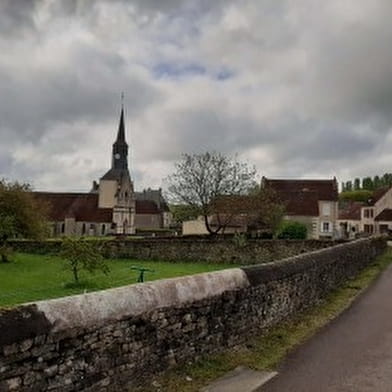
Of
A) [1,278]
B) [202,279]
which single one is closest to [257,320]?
[202,279]

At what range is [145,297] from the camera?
22.8ft

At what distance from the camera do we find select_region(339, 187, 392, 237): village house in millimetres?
82500

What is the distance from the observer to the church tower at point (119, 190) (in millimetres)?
96500

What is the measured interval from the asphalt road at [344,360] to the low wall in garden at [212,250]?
23.5 metres

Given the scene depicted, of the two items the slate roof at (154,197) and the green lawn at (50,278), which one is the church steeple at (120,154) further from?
the green lawn at (50,278)

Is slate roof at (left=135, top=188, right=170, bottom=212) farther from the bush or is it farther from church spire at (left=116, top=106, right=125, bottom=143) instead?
the bush

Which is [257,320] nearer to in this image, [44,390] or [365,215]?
[44,390]

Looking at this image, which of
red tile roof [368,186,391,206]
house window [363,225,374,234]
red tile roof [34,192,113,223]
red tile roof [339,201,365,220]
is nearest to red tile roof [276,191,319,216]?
house window [363,225,374,234]

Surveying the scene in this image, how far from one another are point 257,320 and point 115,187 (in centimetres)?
9060

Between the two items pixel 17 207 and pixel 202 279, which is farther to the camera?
pixel 17 207

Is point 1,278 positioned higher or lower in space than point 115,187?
lower

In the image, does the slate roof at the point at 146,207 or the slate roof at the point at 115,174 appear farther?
the slate roof at the point at 146,207

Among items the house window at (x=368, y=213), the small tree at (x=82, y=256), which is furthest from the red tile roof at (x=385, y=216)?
the small tree at (x=82, y=256)

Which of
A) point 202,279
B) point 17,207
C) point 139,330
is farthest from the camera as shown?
point 17,207
